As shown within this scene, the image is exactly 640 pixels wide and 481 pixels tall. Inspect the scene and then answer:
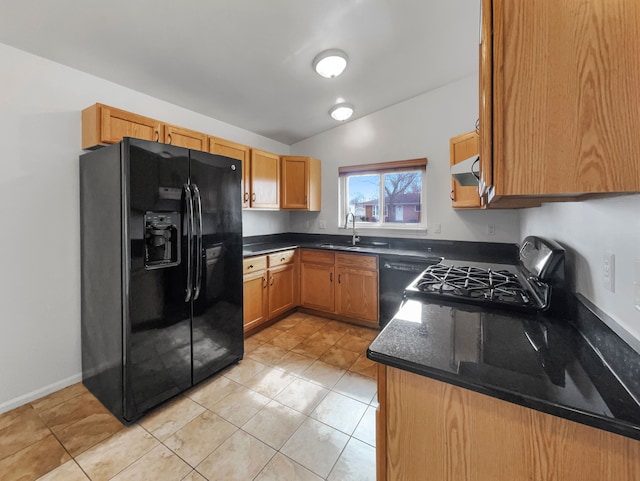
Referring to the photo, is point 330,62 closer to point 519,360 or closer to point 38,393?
point 519,360

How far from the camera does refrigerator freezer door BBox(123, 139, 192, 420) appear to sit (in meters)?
1.70

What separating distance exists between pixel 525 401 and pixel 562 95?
0.70 meters

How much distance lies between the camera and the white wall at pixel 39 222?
6.14 feet

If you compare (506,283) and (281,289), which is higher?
A: (506,283)

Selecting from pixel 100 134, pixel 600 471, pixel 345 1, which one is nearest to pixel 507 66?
pixel 600 471

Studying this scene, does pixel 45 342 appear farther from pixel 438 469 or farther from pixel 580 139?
pixel 580 139

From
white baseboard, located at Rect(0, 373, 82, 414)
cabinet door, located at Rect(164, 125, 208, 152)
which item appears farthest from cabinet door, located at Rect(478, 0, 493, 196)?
white baseboard, located at Rect(0, 373, 82, 414)

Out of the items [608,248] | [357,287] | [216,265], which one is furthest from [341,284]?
[608,248]

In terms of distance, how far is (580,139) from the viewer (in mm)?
619

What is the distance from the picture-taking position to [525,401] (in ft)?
2.12

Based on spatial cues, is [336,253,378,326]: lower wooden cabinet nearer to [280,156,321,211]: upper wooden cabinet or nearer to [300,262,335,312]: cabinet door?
[300,262,335,312]: cabinet door

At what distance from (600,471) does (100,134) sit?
2902mm

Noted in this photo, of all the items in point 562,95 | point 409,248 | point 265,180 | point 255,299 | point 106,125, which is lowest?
point 255,299

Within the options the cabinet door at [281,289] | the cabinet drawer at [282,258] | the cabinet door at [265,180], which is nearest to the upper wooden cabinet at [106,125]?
the cabinet door at [265,180]
